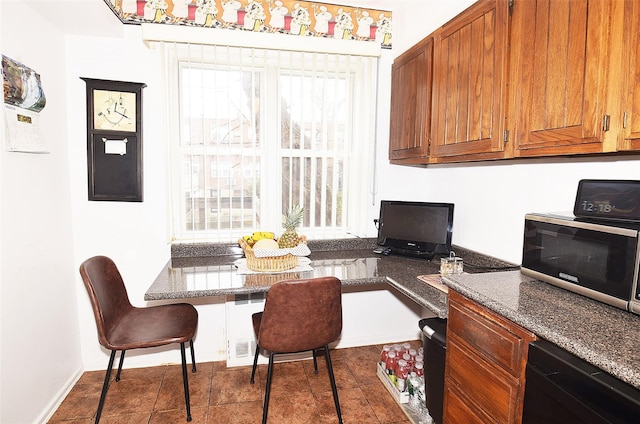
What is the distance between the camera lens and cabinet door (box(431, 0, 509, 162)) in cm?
164

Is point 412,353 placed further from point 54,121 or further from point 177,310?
point 54,121

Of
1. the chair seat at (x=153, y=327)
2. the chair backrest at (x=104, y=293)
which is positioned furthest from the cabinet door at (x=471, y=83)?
the chair backrest at (x=104, y=293)

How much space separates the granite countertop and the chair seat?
1.40 meters

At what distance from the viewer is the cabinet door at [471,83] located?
1.64 meters

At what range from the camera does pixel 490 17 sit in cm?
169

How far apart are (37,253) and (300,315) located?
146 centimetres

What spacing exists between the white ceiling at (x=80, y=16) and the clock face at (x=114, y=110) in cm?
35

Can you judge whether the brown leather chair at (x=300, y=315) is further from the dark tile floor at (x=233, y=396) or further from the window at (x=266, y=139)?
the window at (x=266, y=139)

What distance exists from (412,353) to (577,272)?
1.26m

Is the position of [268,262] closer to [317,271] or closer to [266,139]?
[317,271]

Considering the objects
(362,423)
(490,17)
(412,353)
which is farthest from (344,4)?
(362,423)

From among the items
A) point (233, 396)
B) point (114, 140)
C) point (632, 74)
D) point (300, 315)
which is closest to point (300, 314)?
point (300, 315)

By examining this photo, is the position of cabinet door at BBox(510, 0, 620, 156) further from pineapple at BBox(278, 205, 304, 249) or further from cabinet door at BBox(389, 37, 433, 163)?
pineapple at BBox(278, 205, 304, 249)

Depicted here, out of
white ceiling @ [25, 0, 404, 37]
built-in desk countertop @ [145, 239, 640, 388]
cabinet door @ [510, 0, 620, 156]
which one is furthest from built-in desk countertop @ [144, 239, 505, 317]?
white ceiling @ [25, 0, 404, 37]
